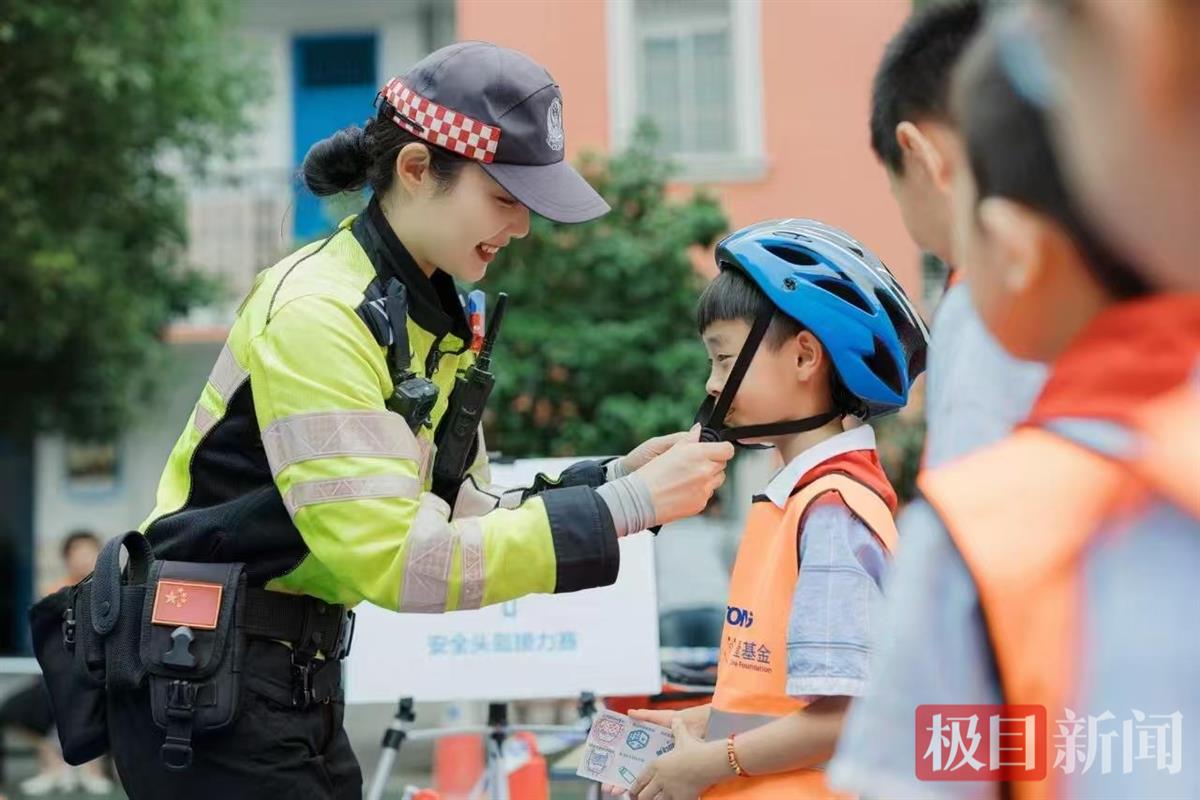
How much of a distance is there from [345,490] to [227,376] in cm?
37

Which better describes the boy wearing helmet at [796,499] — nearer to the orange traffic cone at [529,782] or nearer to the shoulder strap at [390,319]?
the shoulder strap at [390,319]

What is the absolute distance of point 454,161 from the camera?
2.55 metres

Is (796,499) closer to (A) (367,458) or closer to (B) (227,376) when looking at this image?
(A) (367,458)

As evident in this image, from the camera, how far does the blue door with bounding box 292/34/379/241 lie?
576 inches

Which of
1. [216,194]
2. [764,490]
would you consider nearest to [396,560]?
[764,490]

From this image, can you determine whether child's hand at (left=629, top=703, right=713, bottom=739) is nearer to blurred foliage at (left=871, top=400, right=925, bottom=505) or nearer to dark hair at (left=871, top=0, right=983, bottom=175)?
dark hair at (left=871, top=0, right=983, bottom=175)

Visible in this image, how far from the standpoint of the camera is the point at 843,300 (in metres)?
2.57

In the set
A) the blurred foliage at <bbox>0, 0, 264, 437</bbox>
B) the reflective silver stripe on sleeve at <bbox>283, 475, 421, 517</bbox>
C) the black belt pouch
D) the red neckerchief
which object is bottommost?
the black belt pouch

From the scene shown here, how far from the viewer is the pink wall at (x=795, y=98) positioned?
10523mm

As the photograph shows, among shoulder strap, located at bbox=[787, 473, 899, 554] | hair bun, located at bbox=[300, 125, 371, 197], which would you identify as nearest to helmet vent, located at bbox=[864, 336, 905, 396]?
shoulder strap, located at bbox=[787, 473, 899, 554]

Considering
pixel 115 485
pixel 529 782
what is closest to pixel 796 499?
pixel 529 782

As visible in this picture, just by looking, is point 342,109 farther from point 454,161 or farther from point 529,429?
point 454,161

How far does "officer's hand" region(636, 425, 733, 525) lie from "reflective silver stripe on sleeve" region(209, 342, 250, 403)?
66cm

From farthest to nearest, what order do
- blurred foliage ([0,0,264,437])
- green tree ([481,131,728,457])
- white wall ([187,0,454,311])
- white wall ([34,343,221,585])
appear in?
white wall ([187,0,454,311])
white wall ([34,343,221,585])
blurred foliage ([0,0,264,437])
green tree ([481,131,728,457])
